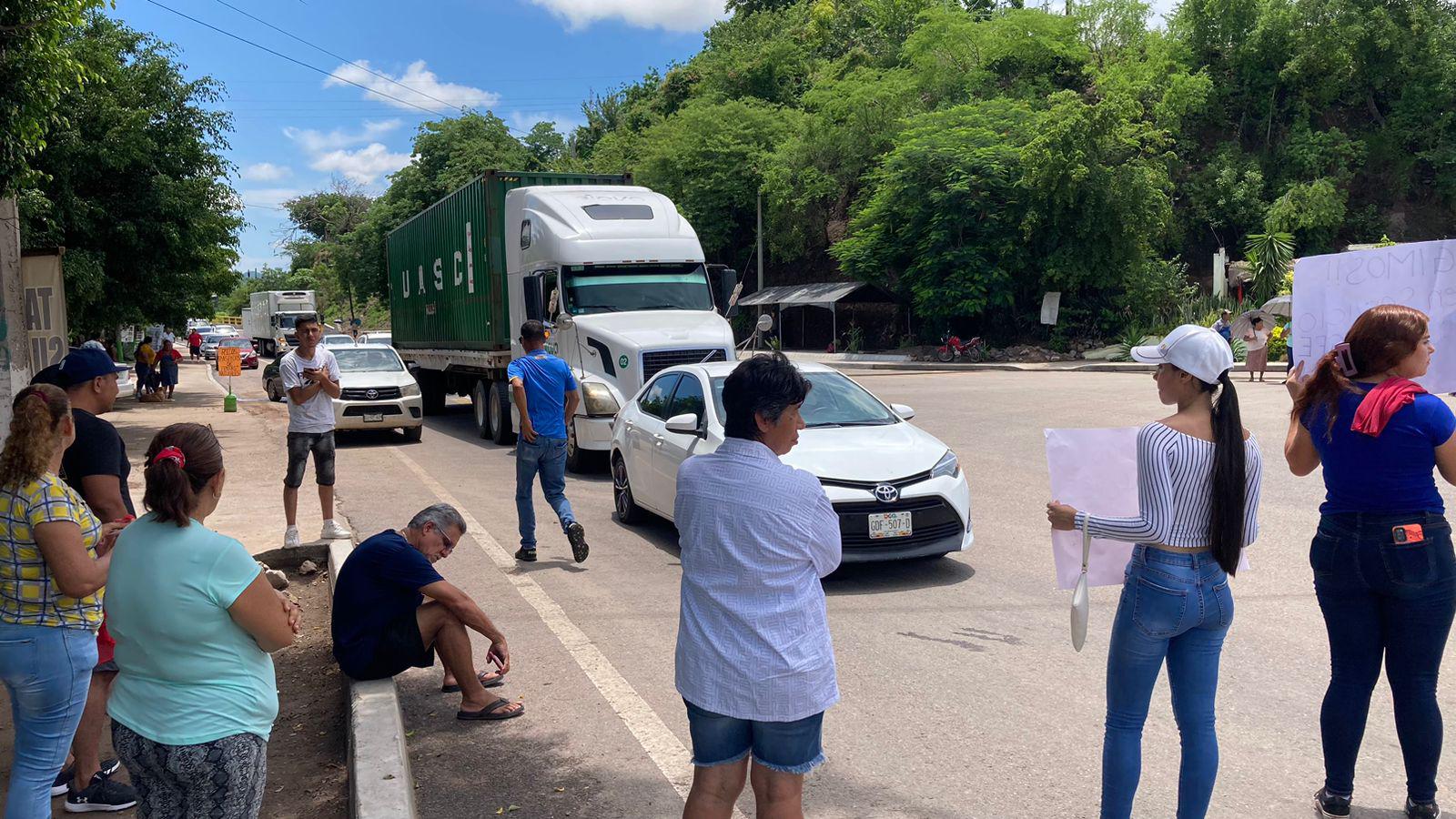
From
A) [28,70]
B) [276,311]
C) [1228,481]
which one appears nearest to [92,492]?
[1228,481]

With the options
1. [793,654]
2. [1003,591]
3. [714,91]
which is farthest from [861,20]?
[793,654]

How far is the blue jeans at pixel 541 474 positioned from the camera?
8.20m

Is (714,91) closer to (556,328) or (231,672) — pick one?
(556,328)

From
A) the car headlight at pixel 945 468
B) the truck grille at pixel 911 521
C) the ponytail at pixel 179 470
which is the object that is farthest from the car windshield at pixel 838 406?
the ponytail at pixel 179 470

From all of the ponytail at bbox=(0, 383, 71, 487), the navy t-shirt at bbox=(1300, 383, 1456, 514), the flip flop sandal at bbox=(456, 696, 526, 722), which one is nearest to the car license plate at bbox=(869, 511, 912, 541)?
the flip flop sandal at bbox=(456, 696, 526, 722)

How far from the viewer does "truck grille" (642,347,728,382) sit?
1313cm

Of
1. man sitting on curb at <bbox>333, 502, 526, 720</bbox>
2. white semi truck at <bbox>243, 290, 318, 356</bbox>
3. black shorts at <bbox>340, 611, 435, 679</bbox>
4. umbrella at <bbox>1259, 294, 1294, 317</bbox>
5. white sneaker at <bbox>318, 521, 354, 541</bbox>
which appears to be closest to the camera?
man sitting on curb at <bbox>333, 502, 526, 720</bbox>

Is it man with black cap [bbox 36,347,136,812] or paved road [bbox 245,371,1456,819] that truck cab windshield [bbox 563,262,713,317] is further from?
man with black cap [bbox 36,347,136,812]

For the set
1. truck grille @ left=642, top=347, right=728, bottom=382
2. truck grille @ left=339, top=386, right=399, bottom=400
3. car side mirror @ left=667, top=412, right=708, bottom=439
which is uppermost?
truck grille @ left=642, top=347, right=728, bottom=382

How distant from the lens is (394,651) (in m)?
4.84

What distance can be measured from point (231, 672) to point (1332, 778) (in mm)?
3563

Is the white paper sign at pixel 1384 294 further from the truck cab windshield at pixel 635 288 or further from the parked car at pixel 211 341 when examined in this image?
the parked car at pixel 211 341

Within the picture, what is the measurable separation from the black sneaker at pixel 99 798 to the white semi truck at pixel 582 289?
8772 millimetres

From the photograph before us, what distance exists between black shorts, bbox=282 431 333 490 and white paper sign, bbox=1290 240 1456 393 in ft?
22.5
